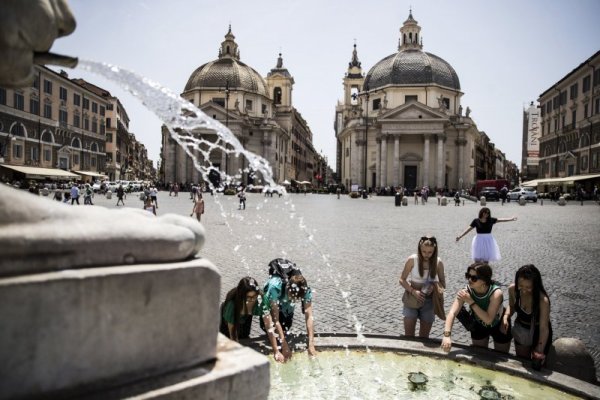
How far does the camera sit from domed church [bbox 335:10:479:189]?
5788 cm

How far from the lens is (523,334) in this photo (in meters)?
4.06

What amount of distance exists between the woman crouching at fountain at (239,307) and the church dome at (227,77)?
6519 centimetres

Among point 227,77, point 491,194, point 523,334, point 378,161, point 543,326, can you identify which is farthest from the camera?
point 227,77

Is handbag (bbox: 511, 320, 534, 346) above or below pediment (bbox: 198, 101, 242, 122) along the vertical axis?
below

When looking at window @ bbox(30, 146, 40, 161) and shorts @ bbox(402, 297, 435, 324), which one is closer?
shorts @ bbox(402, 297, 435, 324)

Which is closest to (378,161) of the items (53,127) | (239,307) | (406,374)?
(53,127)

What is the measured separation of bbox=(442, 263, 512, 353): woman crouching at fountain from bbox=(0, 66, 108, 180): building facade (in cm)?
4406

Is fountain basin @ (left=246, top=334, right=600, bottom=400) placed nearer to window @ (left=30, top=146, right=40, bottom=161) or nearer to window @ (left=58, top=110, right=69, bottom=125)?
window @ (left=30, top=146, right=40, bottom=161)

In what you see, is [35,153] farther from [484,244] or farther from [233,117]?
[484,244]

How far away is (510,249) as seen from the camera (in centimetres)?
1144

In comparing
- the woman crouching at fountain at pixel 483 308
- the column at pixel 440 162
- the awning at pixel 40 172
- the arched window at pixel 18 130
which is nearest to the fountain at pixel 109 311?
the woman crouching at fountain at pixel 483 308

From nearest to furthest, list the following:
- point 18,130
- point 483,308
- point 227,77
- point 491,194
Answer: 1. point 483,308
2. point 18,130
3. point 491,194
4. point 227,77

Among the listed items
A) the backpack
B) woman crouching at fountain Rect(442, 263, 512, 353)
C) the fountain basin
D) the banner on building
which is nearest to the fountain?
the fountain basin

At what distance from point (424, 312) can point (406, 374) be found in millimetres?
1142
